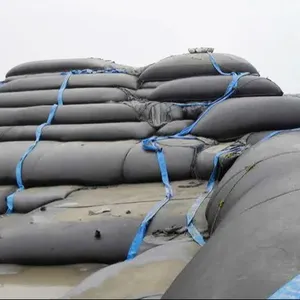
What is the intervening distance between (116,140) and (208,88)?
Answer: 3.03ft

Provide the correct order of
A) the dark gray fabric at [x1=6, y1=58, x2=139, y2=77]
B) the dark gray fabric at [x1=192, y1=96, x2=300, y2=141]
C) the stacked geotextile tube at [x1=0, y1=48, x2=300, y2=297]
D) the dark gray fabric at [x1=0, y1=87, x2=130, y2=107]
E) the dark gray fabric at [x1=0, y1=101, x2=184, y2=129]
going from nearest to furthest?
the stacked geotextile tube at [x1=0, y1=48, x2=300, y2=297], the dark gray fabric at [x1=192, y1=96, x2=300, y2=141], the dark gray fabric at [x1=0, y1=101, x2=184, y2=129], the dark gray fabric at [x1=0, y1=87, x2=130, y2=107], the dark gray fabric at [x1=6, y1=58, x2=139, y2=77]

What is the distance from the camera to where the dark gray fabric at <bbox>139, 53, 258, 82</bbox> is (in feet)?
14.3

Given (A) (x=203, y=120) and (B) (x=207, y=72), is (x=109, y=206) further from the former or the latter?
(B) (x=207, y=72)

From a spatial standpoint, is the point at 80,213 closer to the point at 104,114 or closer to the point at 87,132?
the point at 87,132

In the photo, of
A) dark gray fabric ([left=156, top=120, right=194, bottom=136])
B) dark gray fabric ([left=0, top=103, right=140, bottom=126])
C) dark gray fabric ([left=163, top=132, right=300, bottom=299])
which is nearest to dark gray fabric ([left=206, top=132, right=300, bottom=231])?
dark gray fabric ([left=163, top=132, right=300, bottom=299])

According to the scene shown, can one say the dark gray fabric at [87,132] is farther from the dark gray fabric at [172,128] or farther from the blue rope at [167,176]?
the blue rope at [167,176]

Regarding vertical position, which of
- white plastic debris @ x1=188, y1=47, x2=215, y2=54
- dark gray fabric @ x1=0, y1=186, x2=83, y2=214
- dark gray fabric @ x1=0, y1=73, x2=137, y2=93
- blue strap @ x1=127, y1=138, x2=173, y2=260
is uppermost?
white plastic debris @ x1=188, y1=47, x2=215, y2=54

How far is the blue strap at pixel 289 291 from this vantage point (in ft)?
3.58

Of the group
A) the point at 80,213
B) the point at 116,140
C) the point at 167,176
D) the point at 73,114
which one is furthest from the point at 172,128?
the point at 80,213

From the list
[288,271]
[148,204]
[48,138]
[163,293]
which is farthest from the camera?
[48,138]

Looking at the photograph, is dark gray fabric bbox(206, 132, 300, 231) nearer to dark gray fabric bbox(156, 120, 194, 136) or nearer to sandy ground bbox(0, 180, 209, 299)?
sandy ground bbox(0, 180, 209, 299)

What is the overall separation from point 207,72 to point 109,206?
210cm

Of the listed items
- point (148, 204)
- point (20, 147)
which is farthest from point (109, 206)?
point (20, 147)

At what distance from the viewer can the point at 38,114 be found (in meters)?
4.09
